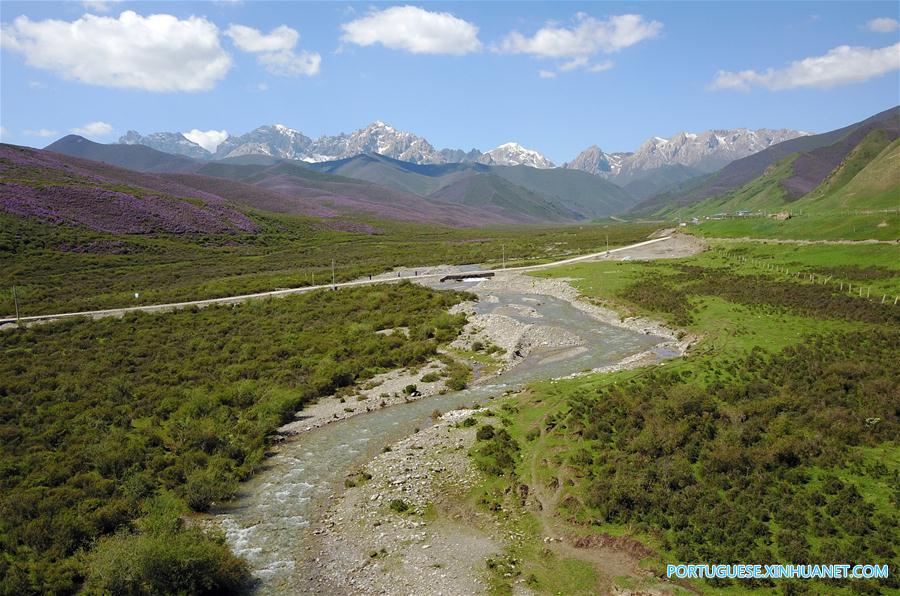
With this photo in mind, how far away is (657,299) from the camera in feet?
216

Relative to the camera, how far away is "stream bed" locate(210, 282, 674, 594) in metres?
21.5

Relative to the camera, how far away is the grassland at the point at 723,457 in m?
19.2

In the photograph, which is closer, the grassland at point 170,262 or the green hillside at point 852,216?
the grassland at point 170,262

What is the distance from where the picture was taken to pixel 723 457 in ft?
79.9

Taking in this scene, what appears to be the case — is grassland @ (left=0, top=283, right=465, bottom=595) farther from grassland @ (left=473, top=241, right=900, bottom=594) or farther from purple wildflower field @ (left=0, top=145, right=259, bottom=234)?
purple wildflower field @ (left=0, top=145, right=259, bottom=234)

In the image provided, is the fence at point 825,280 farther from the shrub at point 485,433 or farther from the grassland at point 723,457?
the shrub at point 485,433

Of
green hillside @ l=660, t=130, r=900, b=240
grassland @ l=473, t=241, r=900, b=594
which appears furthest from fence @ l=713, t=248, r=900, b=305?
green hillside @ l=660, t=130, r=900, b=240

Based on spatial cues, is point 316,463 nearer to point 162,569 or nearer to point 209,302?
point 162,569

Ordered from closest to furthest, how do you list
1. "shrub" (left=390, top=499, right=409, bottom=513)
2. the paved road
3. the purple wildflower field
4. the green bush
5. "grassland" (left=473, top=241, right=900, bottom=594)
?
the green bush, "grassland" (left=473, top=241, right=900, bottom=594), "shrub" (left=390, top=499, right=409, bottom=513), the paved road, the purple wildflower field

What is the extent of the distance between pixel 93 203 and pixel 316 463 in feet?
432

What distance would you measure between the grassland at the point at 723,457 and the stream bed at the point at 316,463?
585 centimetres

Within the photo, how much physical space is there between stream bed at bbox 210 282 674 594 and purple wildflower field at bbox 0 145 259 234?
114122mm

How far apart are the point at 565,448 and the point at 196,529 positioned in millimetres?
18043

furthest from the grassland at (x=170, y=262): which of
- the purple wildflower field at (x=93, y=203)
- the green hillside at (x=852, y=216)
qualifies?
the green hillside at (x=852, y=216)
